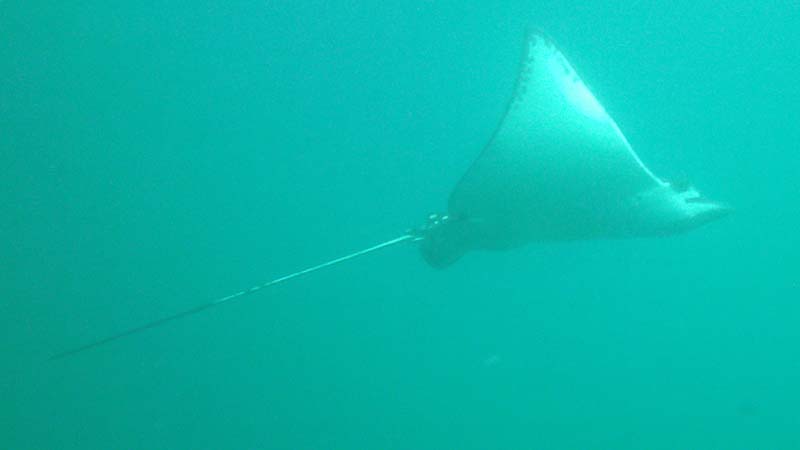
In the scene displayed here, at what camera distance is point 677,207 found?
391 centimetres

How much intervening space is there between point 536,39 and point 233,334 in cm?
856

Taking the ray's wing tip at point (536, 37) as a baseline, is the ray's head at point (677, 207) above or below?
below

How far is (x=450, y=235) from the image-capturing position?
4.27 metres

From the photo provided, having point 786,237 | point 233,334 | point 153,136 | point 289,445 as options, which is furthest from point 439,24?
point 786,237

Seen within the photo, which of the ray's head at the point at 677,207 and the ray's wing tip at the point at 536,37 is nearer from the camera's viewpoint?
the ray's wing tip at the point at 536,37

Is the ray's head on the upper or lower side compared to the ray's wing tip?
lower

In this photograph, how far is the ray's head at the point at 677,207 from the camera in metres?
3.83

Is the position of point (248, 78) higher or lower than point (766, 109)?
higher

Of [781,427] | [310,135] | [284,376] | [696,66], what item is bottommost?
[781,427]

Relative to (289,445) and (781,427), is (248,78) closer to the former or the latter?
(289,445)

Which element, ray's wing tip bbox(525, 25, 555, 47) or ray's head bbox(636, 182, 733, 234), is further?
ray's head bbox(636, 182, 733, 234)

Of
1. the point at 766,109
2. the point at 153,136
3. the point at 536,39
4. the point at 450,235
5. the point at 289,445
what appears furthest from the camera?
the point at 766,109

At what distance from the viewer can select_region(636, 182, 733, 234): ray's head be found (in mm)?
3830

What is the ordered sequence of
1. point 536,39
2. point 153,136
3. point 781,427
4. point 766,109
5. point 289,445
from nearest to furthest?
1. point 536,39
2. point 153,136
3. point 289,445
4. point 781,427
5. point 766,109
